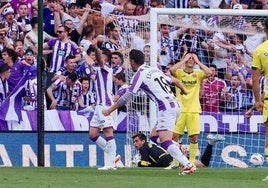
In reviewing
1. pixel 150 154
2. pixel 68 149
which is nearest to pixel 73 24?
pixel 68 149

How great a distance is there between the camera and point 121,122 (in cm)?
2169

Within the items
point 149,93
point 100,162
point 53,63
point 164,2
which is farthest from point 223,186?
point 164,2

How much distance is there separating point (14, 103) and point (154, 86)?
5.54 meters

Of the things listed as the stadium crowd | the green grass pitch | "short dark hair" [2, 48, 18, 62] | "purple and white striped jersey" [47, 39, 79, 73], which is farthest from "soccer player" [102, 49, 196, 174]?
"purple and white striped jersey" [47, 39, 79, 73]

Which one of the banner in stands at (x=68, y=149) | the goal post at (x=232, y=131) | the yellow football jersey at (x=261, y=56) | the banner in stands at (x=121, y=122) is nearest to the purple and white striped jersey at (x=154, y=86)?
the yellow football jersey at (x=261, y=56)

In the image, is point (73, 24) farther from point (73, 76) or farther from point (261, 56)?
point (261, 56)

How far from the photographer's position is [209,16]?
71.9 feet

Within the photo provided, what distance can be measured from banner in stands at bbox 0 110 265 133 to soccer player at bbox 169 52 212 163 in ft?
3.52

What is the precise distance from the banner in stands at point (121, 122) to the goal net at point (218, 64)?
20mm

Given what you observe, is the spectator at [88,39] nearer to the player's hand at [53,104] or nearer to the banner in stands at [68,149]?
the player's hand at [53,104]

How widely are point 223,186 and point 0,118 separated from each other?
898cm

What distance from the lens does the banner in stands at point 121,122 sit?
2088cm

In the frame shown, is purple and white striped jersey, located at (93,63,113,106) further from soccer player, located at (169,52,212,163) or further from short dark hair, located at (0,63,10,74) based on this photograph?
short dark hair, located at (0,63,10,74)

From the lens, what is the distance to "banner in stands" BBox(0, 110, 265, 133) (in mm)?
20875
